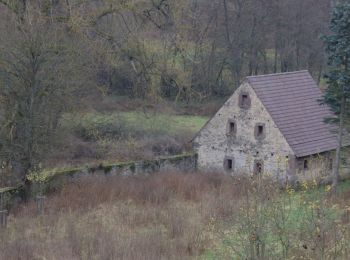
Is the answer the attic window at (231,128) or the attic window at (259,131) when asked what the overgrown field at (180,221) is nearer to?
the attic window at (259,131)

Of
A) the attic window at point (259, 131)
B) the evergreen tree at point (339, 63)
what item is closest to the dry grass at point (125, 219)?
the attic window at point (259, 131)

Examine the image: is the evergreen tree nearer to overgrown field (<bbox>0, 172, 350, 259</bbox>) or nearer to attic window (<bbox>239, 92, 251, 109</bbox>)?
overgrown field (<bbox>0, 172, 350, 259</bbox>)

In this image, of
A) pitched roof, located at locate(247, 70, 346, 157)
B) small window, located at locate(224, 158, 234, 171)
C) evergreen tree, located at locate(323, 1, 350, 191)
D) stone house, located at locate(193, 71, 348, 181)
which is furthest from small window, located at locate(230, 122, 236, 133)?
evergreen tree, located at locate(323, 1, 350, 191)

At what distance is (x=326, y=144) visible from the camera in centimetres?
2939

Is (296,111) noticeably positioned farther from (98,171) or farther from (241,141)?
(98,171)

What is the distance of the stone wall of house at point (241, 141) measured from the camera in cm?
2806

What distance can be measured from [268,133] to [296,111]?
221 cm

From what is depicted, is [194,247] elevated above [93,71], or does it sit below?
below

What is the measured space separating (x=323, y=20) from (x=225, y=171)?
2466cm

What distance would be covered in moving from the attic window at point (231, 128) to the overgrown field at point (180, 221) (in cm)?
277

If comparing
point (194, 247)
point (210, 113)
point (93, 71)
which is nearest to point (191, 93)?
point (93, 71)

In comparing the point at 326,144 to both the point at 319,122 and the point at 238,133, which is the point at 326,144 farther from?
the point at 238,133

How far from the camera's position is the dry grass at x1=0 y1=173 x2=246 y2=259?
14.7m

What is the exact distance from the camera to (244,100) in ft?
94.8
